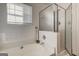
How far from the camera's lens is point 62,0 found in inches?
38.1

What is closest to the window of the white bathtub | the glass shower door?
the white bathtub

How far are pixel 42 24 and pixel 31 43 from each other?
0.71 ft

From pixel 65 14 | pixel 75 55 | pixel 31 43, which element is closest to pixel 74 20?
pixel 65 14

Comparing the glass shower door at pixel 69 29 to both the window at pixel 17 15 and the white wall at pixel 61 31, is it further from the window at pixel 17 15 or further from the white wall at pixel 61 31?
the window at pixel 17 15

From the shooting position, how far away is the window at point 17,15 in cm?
98

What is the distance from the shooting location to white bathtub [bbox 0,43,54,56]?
0.97 meters

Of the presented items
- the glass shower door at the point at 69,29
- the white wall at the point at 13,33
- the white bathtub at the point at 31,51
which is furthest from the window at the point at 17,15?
the glass shower door at the point at 69,29

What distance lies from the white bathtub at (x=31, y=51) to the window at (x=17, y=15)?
0.25 metres

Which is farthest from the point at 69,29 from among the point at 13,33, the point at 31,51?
the point at 13,33

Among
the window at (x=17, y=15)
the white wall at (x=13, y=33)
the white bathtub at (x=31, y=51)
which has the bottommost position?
the white bathtub at (x=31, y=51)

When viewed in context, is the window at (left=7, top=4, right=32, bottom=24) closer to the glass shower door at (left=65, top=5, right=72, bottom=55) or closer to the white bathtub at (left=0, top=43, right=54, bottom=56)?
the white bathtub at (left=0, top=43, right=54, bottom=56)

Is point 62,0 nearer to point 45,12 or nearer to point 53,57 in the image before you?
point 45,12

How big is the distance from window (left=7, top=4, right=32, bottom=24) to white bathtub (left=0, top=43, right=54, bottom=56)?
0.83ft

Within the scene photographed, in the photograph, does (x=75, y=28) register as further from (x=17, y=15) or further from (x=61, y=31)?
(x=17, y=15)
